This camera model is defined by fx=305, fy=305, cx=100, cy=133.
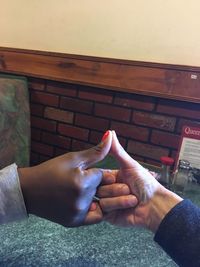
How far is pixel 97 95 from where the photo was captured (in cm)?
163

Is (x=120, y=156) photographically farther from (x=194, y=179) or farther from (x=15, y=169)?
(x=194, y=179)

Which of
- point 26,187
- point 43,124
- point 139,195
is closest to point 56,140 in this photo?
point 43,124

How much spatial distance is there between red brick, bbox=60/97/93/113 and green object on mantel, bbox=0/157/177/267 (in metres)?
0.89

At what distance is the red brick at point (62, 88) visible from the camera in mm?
1703

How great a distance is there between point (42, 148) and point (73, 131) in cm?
28

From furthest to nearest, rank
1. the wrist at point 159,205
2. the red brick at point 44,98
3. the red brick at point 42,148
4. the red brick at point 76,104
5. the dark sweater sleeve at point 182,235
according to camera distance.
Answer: the red brick at point 42,148
the red brick at point 44,98
the red brick at point 76,104
the wrist at point 159,205
the dark sweater sleeve at point 182,235

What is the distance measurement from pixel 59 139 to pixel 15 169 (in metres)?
1.17

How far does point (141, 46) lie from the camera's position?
1.45 m

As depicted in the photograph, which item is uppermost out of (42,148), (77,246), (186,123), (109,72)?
(109,72)

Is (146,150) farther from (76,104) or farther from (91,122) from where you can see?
(76,104)

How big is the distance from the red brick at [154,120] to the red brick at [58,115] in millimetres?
401

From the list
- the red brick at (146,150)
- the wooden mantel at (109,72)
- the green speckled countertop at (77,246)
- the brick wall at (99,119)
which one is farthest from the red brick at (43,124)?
the green speckled countertop at (77,246)

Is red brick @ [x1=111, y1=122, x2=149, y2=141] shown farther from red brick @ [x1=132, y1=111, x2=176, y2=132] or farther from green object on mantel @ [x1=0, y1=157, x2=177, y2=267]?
green object on mantel @ [x1=0, y1=157, x2=177, y2=267]

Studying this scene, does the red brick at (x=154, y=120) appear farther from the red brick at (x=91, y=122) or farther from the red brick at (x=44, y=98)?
the red brick at (x=44, y=98)
